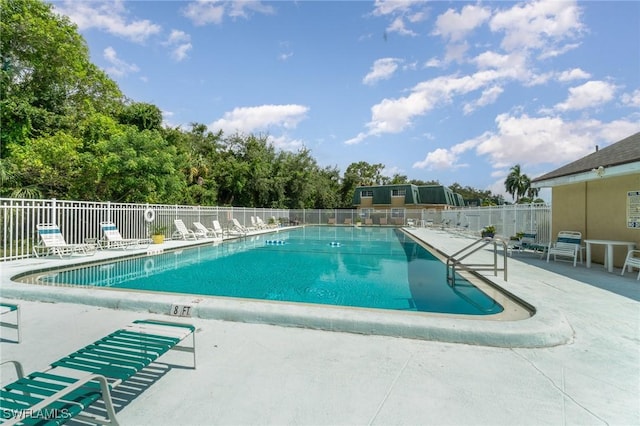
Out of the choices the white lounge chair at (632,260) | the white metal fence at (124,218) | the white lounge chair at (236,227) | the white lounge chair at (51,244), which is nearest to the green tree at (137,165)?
the white metal fence at (124,218)

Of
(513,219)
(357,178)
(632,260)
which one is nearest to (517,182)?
(357,178)

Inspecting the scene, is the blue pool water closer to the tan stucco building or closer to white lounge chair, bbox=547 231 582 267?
white lounge chair, bbox=547 231 582 267

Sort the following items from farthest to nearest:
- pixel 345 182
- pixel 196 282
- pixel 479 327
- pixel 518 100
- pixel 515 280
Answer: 1. pixel 345 182
2. pixel 518 100
3. pixel 196 282
4. pixel 515 280
5. pixel 479 327

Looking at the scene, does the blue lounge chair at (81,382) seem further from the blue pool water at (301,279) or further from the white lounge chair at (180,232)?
the white lounge chair at (180,232)

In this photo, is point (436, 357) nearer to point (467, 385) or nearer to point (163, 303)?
point (467, 385)

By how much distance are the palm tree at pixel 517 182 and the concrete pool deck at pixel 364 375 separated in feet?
227

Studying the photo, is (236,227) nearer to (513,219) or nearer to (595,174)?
(513,219)

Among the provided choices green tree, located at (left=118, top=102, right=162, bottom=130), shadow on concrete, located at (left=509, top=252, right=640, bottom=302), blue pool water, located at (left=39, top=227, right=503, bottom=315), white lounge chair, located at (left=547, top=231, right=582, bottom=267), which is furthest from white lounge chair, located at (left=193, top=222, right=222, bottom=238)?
white lounge chair, located at (left=547, top=231, right=582, bottom=267)

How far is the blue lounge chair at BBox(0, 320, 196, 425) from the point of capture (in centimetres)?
174

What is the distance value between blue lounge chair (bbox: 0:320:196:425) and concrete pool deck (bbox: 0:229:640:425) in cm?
29

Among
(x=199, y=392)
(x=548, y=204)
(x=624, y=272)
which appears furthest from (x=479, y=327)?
(x=548, y=204)

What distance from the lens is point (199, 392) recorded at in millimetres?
2518

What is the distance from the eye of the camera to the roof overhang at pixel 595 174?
741 centimetres

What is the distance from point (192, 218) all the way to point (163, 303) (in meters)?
13.2
